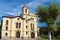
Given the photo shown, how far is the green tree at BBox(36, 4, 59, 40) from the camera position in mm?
22266

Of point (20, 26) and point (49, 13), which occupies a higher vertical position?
point (49, 13)

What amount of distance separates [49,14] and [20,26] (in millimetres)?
39425

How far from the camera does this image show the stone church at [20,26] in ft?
195

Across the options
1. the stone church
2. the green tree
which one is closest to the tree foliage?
the green tree

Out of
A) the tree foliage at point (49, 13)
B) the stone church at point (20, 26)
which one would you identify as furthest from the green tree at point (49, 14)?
the stone church at point (20, 26)

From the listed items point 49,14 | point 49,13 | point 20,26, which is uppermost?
point 49,13

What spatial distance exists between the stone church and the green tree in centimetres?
3764

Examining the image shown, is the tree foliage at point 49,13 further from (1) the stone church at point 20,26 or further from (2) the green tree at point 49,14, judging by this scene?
(1) the stone church at point 20,26

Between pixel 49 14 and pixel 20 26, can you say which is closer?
pixel 49 14

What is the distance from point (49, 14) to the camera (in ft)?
73.9

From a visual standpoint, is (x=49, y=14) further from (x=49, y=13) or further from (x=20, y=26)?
(x=20, y=26)

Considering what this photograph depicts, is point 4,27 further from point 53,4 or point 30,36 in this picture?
point 53,4

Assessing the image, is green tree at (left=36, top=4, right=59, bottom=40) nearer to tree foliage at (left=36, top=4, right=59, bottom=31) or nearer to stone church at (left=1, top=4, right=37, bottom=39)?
tree foliage at (left=36, top=4, right=59, bottom=31)

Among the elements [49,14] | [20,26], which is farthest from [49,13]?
[20,26]
